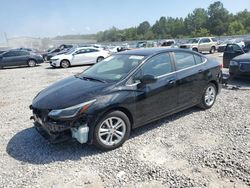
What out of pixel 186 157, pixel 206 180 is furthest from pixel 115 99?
pixel 206 180

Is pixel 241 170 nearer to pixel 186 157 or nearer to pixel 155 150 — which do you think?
pixel 186 157

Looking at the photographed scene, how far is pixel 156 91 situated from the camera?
14.7 ft

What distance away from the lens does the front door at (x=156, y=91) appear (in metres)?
4.31

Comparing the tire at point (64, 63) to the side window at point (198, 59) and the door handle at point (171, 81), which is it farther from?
the door handle at point (171, 81)

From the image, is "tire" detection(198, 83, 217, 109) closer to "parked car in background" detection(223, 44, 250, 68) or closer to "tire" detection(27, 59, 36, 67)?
"parked car in background" detection(223, 44, 250, 68)

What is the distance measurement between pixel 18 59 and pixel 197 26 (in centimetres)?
9002

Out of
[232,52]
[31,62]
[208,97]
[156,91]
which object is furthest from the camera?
[31,62]

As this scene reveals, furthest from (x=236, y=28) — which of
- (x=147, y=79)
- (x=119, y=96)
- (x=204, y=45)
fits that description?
(x=119, y=96)

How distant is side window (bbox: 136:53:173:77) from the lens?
4.50 meters

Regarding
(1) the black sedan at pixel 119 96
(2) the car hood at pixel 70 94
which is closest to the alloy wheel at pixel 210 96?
(1) the black sedan at pixel 119 96

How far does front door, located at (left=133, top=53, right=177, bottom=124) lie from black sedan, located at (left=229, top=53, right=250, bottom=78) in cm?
435

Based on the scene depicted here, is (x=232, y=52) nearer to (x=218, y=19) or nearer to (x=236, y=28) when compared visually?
(x=236, y=28)

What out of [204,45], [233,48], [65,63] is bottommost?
[65,63]

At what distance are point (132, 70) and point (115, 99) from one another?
2.29 ft
